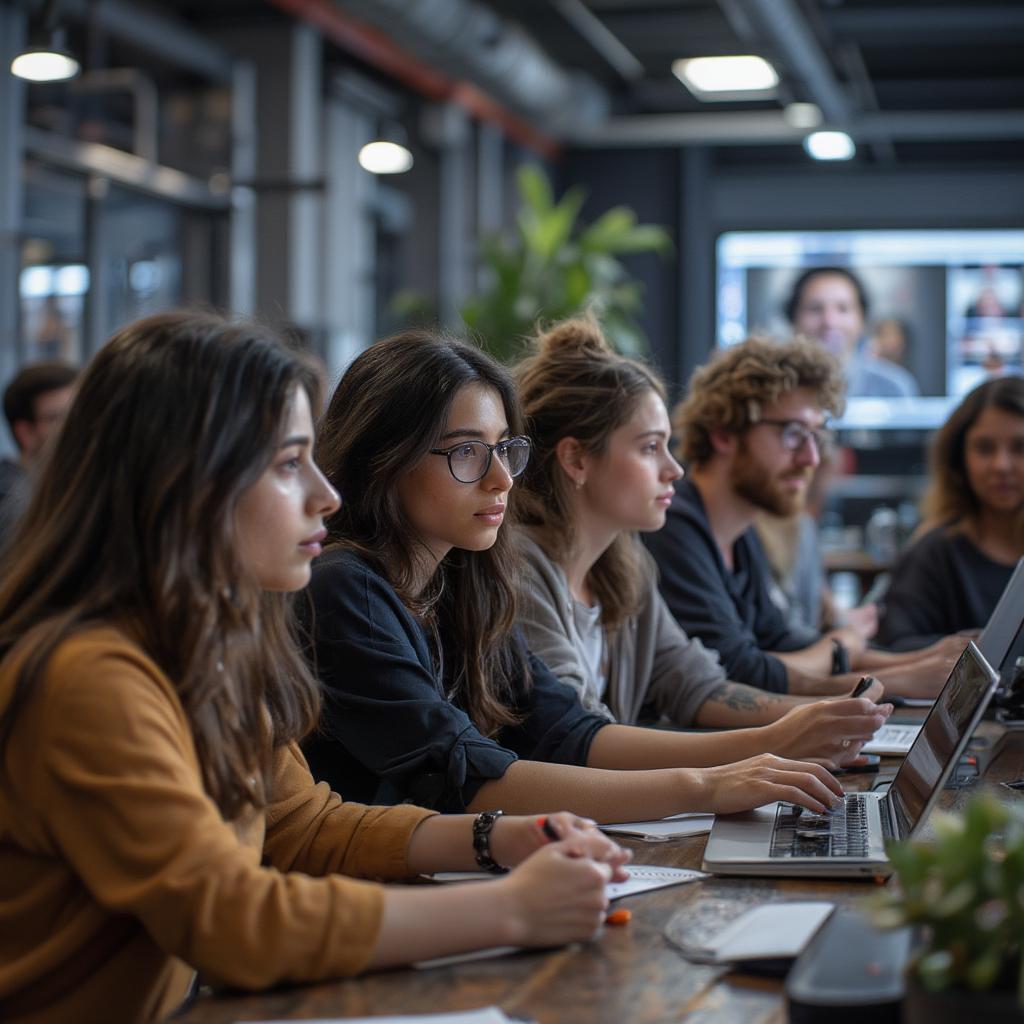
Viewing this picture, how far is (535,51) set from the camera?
820 centimetres

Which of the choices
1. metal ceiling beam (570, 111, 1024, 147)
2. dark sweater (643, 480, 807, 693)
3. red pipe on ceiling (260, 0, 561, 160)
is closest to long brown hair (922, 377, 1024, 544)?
dark sweater (643, 480, 807, 693)

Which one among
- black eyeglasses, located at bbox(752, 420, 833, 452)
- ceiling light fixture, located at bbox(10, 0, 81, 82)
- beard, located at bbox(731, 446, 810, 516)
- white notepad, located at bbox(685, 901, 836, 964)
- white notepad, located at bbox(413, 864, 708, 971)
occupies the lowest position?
white notepad, located at bbox(413, 864, 708, 971)

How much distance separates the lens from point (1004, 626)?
2.03m

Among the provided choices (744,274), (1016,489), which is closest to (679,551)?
(1016,489)

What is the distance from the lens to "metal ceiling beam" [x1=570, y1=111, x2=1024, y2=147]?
9539 mm

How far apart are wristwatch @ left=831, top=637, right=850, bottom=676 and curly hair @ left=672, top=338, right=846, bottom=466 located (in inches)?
20.0

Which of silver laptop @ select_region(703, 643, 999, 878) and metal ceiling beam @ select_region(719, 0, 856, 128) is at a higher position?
metal ceiling beam @ select_region(719, 0, 856, 128)

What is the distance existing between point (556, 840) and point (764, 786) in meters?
0.36

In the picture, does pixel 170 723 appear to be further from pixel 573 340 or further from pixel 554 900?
pixel 573 340

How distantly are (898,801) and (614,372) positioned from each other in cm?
98

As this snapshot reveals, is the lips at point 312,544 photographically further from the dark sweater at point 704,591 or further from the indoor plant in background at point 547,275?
the indoor plant in background at point 547,275

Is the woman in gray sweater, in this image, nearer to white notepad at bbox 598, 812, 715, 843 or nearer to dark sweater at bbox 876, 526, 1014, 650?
white notepad at bbox 598, 812, 715, 843

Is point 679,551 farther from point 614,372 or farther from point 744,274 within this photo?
point 744,274

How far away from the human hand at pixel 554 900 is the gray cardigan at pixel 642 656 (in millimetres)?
1023
